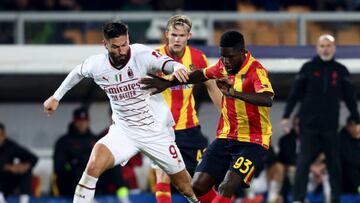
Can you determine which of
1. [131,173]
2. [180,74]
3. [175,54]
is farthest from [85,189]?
[131,173]

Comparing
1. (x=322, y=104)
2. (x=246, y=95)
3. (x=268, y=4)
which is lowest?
(x=322, y=104)

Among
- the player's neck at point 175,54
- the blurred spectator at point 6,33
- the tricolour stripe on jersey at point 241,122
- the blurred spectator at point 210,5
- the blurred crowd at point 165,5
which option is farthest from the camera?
the blurred spectator at point 210,5

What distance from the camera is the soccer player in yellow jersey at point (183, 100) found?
37.6 ft

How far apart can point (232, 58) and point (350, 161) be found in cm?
552

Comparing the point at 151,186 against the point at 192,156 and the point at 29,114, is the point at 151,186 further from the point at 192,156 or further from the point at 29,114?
the point at 192,156

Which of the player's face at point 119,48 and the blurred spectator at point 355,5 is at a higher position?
the blurred spectator at point 355,5

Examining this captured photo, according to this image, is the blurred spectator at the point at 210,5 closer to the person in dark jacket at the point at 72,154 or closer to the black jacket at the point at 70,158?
the person in dark jacket at the point at 72,154

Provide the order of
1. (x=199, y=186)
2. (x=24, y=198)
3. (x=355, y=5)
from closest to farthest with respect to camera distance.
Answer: (x=199, y=186)
(x=24, y=198)
(x=355, y=5)

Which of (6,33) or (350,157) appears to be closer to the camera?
(350,157)

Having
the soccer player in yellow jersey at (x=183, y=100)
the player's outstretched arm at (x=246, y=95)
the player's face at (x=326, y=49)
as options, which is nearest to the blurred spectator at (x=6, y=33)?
the player's face at (x=326, y=49)

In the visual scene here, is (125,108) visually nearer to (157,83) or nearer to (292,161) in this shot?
(157,83)

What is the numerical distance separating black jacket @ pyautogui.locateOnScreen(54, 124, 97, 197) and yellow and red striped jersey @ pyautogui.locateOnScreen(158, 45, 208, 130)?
3.77m

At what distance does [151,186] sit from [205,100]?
1547 mm

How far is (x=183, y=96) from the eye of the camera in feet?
38.5
